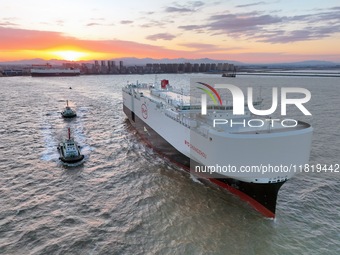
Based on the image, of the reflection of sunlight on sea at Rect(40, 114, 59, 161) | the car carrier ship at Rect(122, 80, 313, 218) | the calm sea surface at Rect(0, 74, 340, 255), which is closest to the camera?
the calm sea surface at Rect(0, 74, 340, 255)

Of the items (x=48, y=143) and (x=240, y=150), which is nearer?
(x=240, y=150)

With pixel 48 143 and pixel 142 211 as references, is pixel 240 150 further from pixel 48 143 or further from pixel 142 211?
pixel 48 143

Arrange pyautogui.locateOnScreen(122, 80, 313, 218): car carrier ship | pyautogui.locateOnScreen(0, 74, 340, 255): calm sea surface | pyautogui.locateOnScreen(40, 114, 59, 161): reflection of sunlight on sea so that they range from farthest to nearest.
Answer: pyautogui.locateOnScreen(40, 114, 59, 161): reflection of sunlight on sea
pyautogui.locateOnScreen(122, 80, 313, 218): car carrier ship
pyautogui.locateOnScreen(0, 74, 340, 255): calm sea surface

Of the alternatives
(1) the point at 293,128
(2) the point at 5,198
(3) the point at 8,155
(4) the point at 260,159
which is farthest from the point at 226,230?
(3) the point at 8,155

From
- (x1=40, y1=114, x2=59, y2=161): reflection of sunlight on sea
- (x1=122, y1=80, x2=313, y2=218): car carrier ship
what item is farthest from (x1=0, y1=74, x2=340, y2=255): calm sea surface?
(x1=122, y1=80, x2=313, y2=218): car carrier ship

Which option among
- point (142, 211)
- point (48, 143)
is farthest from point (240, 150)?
point (48, 143)

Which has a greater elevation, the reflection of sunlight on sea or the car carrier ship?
the car carrier ship

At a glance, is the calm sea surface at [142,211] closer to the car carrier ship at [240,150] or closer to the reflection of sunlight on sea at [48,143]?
the reflection of sunlight on sea at [48,143]

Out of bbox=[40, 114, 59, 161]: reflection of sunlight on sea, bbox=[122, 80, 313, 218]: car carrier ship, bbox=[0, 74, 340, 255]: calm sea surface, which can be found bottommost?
bbox=[0, 74, 340, 255]: calm sea surface

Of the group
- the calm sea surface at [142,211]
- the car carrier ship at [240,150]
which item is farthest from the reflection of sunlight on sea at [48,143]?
the car carrier ship at [240,150]

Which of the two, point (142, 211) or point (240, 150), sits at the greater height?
point (240, 150)

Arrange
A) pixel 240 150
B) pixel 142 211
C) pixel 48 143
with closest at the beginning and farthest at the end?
pixel 240 150, pixel 142 211, pixel 48 143

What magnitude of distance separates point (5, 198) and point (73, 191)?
15.8 feet

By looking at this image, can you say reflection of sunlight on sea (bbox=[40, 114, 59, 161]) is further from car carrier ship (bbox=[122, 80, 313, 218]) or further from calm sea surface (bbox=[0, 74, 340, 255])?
car carrier ship (bbox=[122, 80, 313, 218])
